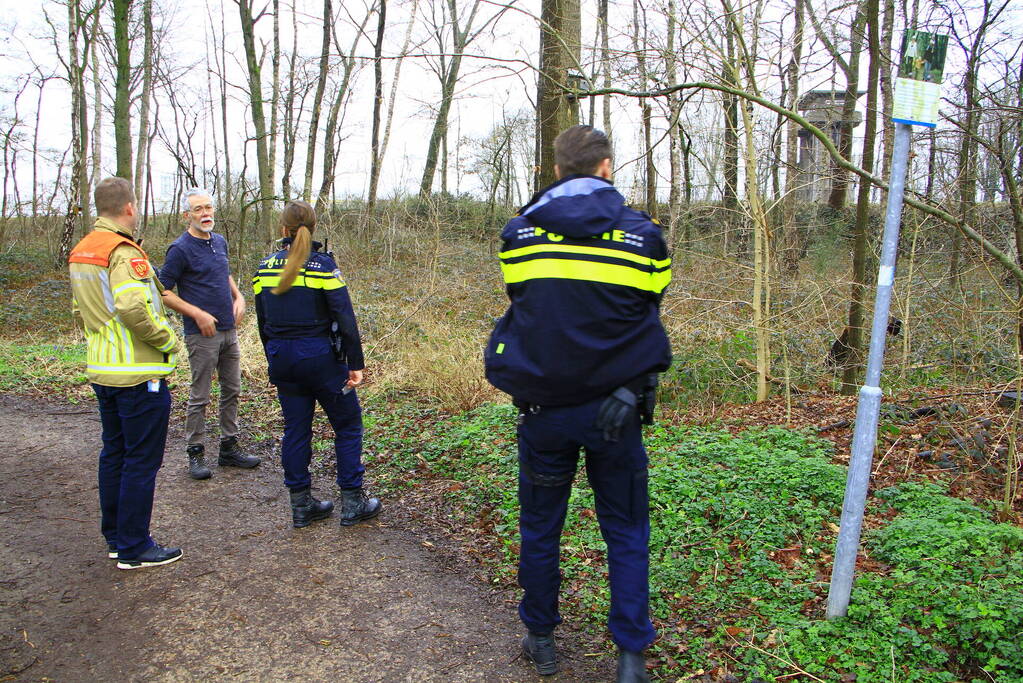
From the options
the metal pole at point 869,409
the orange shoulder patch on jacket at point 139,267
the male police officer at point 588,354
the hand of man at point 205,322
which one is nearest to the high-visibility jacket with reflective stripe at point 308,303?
the orange shoulder patch on jacket at point 139,267

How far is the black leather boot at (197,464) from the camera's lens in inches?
222

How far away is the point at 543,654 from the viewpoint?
3.06 metres

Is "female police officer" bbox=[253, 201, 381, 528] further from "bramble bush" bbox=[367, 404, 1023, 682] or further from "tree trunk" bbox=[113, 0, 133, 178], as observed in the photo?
"tree trunk" bbox=[113, 0, 133, 178]

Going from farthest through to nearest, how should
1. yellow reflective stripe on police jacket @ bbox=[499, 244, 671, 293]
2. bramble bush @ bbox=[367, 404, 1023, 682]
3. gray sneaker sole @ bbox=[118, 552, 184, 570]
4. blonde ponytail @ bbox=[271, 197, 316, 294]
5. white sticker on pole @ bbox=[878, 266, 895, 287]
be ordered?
blonde ponytail @ bbox=[271, 197, 316, 294] < gray sneaker sole @ bbox=[118, 552, 184, 570] < bramble bush @ bbox=[367, 404, 1023, 682] < white sticker on pole @ bbox=[878, 266, 895, 287] < yellow reflective stripe on police jacket @ bbox=[499, 244, 671, 293]

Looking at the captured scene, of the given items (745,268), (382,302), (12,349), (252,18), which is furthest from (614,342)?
(252,18)

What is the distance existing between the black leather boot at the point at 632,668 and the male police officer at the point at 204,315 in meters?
3.97

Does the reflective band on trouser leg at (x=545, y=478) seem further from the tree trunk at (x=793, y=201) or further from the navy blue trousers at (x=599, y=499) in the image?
the tree trunk at (x=793, y=201)

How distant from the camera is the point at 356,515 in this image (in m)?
4.71

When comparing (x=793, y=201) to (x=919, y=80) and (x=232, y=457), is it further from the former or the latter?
(x=232, y=457)

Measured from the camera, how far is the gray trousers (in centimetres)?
560

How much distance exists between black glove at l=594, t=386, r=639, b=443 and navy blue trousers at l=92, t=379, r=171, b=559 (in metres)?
2.50

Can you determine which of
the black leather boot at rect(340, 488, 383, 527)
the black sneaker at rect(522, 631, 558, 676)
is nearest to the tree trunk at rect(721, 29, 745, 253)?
the black leather boot at rect(340, 488, 383, 527)

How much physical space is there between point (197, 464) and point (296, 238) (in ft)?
7.99

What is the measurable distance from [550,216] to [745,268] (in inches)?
168
